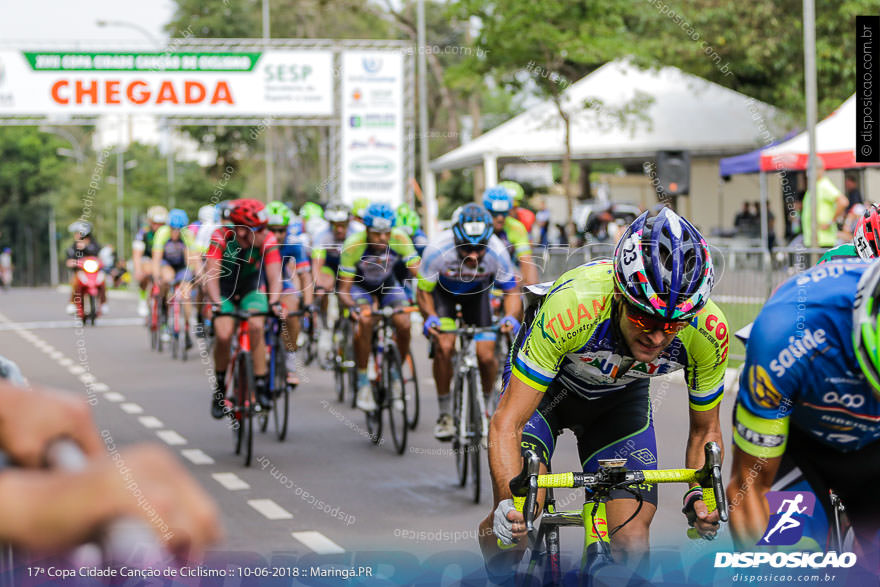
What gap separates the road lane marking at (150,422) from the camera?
39.8 ft

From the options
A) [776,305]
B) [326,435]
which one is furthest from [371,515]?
[776,305]

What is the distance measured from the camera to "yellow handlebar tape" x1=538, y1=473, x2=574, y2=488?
3277 mm

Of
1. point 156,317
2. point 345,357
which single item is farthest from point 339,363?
point 156,317

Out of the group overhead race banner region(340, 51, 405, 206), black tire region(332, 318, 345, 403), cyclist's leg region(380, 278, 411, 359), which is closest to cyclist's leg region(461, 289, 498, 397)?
cyclist's leg region(380, 278, 411, 359)

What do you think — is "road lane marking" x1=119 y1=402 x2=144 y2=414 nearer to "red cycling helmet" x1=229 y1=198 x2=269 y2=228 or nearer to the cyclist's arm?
"red cycling helmet" x1=229 y1=198 x2=269 y2=228

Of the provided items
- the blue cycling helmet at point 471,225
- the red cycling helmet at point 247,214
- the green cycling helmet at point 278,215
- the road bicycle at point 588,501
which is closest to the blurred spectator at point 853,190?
the green cycling helmet at point 278,215

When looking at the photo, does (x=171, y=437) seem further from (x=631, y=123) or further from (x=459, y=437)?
(x=631, y=123)

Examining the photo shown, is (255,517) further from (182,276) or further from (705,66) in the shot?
(705,66)

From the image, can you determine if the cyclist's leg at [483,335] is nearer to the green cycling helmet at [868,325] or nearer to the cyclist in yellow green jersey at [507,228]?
the cyclist in yellow green jersey at [507,228]

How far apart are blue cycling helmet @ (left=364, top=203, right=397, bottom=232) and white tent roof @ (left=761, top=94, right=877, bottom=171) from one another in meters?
11.9

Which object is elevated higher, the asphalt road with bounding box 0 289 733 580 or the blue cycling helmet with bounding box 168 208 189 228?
the blue cycling helmet with bounding box 168 208 189 228

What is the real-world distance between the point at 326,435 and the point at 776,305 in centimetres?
854

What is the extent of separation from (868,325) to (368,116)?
2554 cm

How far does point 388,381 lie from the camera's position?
35.5ft
